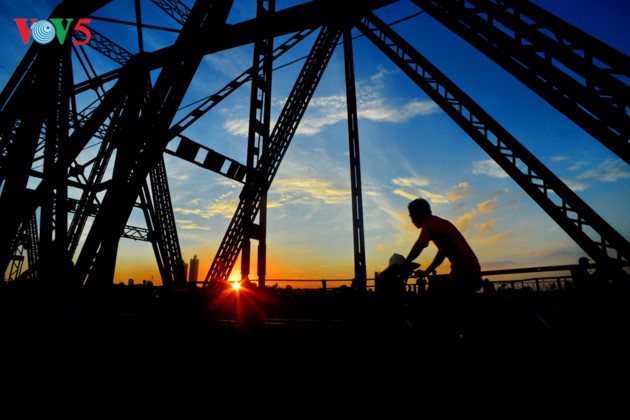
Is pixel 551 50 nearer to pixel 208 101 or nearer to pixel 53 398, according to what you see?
pixel 208 101

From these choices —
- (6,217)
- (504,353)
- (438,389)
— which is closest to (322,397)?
(438,389)

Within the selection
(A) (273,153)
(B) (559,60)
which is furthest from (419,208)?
(A) (273,153)

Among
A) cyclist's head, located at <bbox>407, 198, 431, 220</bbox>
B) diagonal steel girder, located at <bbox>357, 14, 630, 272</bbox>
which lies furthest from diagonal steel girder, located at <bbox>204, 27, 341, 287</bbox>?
cyclist's head, located at <bbox>407, 198, 431, 220</bbox>

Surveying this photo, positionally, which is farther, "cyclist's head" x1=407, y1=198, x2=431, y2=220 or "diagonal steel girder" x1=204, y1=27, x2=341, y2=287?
"diagonal steel girder" x1=204, y1=27, x2=341, y2=287

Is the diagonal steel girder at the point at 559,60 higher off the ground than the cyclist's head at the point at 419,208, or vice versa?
the diagonal steel girder at the point at 559,60

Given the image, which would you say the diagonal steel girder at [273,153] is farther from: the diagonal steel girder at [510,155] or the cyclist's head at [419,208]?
the cyclist's head at [419,208]

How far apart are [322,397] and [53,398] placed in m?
2.38

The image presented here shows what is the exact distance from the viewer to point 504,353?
2453 mm

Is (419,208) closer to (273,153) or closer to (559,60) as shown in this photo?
(559,60)

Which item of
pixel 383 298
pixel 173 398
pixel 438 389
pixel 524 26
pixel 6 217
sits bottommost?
pixel 173 398

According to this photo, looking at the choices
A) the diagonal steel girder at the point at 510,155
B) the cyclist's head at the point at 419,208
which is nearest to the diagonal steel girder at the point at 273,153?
the diagonal steel girder at the point at 510,155

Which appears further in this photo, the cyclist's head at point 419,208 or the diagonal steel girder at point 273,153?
the diagonal steel girder at point 273,153

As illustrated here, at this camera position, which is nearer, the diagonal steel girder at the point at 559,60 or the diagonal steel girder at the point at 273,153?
the diagonal steel girder at the point at 559,60

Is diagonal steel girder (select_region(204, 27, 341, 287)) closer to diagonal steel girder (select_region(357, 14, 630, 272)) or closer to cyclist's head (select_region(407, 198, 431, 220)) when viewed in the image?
diagonal steel girder (select_region(357, 14, 630, 272))
